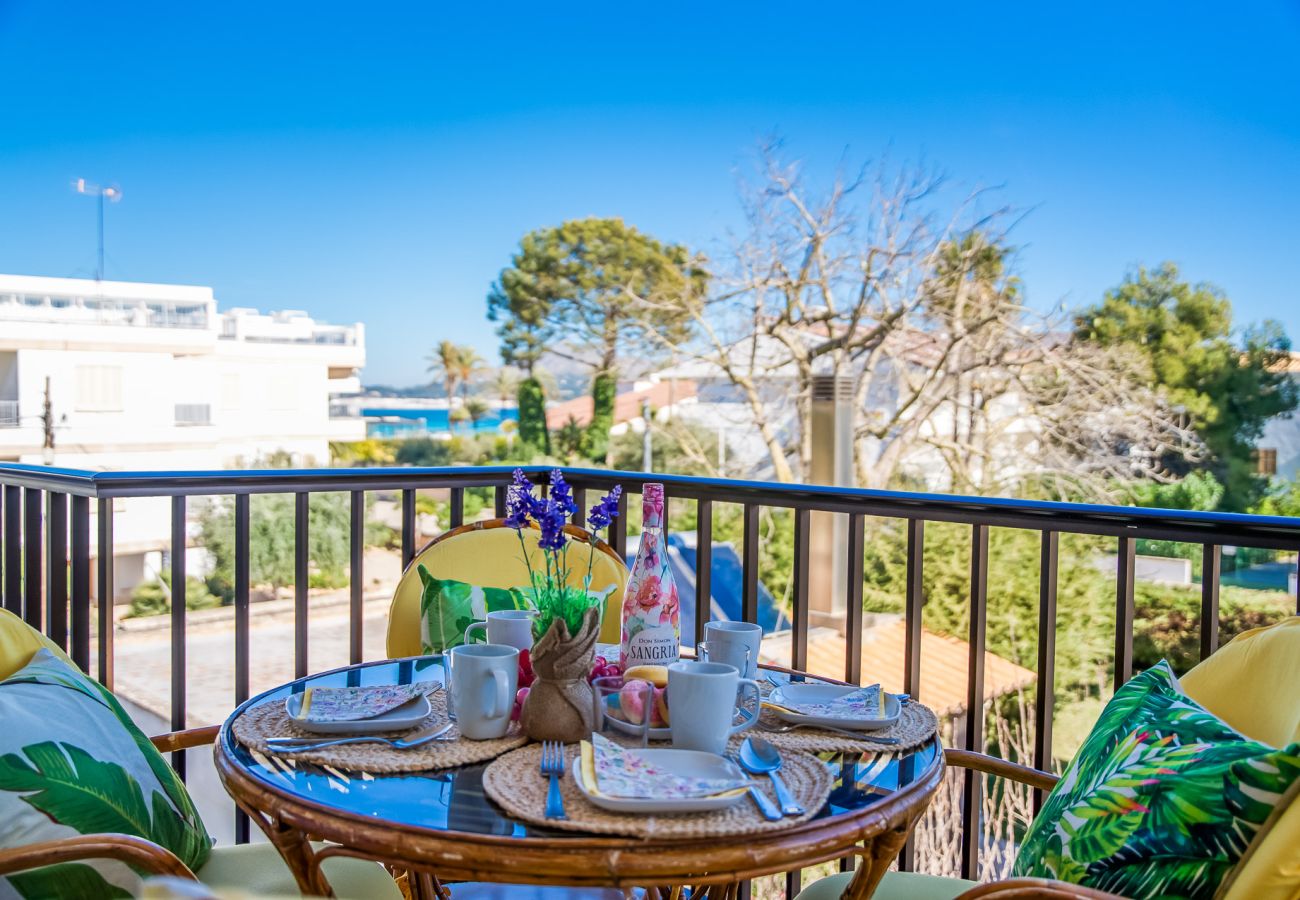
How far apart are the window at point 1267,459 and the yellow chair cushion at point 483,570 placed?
1220 cm

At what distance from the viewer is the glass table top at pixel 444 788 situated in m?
1.03

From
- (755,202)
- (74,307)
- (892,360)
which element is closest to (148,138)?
(74,307)

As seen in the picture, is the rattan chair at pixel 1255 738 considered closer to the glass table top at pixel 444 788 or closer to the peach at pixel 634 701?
the glass table top at pixel 444 788

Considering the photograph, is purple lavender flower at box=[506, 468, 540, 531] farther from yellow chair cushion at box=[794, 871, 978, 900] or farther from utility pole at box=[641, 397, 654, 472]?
utility pole at box=[641, 397, 654, 472]

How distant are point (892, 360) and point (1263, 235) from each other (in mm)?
6087

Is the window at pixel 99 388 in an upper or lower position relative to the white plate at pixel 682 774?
upper

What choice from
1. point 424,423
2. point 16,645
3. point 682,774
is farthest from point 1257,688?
point 424,423

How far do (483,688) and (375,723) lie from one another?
170 millimetres

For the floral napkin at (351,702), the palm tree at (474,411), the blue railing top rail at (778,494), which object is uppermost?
the palm tree at (474,411)

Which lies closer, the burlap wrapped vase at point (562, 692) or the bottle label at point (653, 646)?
the burlap wrapped vase at point (562, 692)

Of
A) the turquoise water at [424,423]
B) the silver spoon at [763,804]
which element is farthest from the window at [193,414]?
the silver spoon at [763,804]

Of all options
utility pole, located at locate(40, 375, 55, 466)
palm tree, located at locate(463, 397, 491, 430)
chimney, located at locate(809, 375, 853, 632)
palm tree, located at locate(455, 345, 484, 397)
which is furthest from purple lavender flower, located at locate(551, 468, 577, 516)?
utility pole, located at locate(40, 375, 55, 466)

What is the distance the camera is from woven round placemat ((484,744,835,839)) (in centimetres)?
99

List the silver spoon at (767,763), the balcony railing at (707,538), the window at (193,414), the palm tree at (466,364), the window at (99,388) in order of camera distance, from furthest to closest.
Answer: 1. the window at (193,414)
2. the palm tree at (466,364)
3. the window at (99,388)
4. the balcony railing at (707,538)
5. the silver spoon at (767,763)
